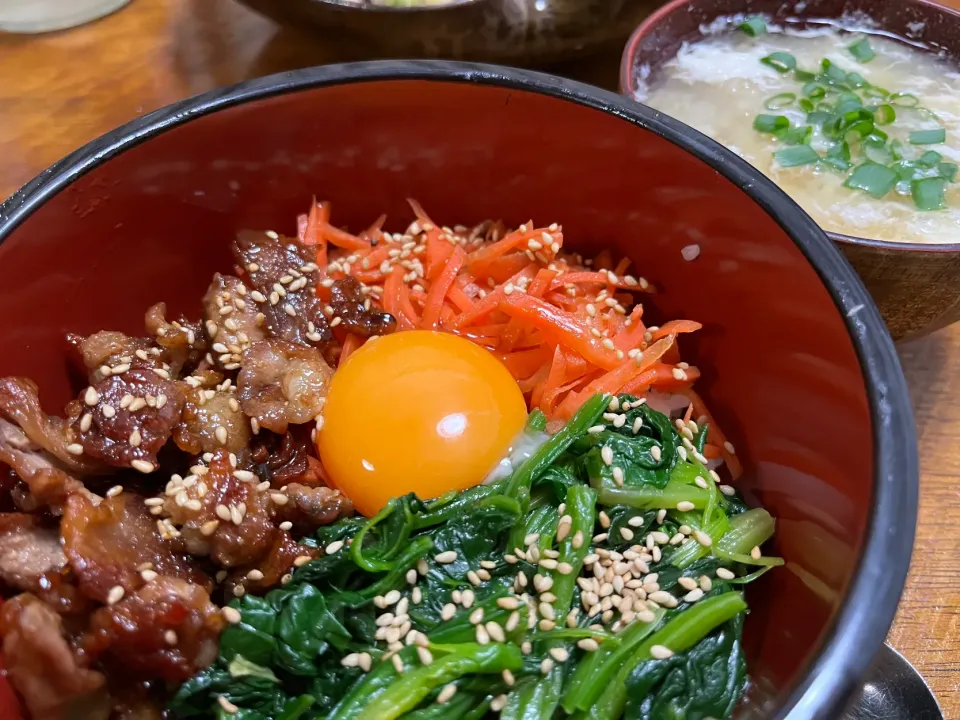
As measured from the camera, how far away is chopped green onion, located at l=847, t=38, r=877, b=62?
250 cm

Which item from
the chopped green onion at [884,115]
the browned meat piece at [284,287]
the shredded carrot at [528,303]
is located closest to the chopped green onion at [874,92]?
the chopped green onion at [884,115]

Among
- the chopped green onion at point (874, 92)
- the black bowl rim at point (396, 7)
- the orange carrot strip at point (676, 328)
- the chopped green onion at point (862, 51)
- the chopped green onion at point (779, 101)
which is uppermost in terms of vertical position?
the black bowl rim at point (396, 7)

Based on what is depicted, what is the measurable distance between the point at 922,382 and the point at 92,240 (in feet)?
7.23

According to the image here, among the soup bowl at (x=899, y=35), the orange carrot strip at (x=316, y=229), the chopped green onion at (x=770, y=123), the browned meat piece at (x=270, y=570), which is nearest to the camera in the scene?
the browned meat piece at (x=270, y=570)

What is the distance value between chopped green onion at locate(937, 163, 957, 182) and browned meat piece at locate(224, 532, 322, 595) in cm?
209

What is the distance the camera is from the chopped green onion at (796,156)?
Answer: 2135 millimetres

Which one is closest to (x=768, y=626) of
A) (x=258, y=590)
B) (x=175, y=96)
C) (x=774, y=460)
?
(x=774, y=460)

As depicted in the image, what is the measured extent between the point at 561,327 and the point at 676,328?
30cm

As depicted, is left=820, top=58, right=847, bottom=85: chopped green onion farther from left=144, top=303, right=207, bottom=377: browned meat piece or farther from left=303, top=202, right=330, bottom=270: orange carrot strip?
left=144, top=303, right=207, bottom=377: browned meat piece

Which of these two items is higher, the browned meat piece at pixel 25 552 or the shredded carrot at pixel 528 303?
the shredded carrot at pixel 528 303

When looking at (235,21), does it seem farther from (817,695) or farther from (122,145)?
(817,695)

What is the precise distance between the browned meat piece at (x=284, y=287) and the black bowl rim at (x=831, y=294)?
34cm

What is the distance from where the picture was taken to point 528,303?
168 centimetres

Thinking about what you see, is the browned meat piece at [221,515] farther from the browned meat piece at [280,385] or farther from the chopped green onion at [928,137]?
the chopped green onion at [928,137]
